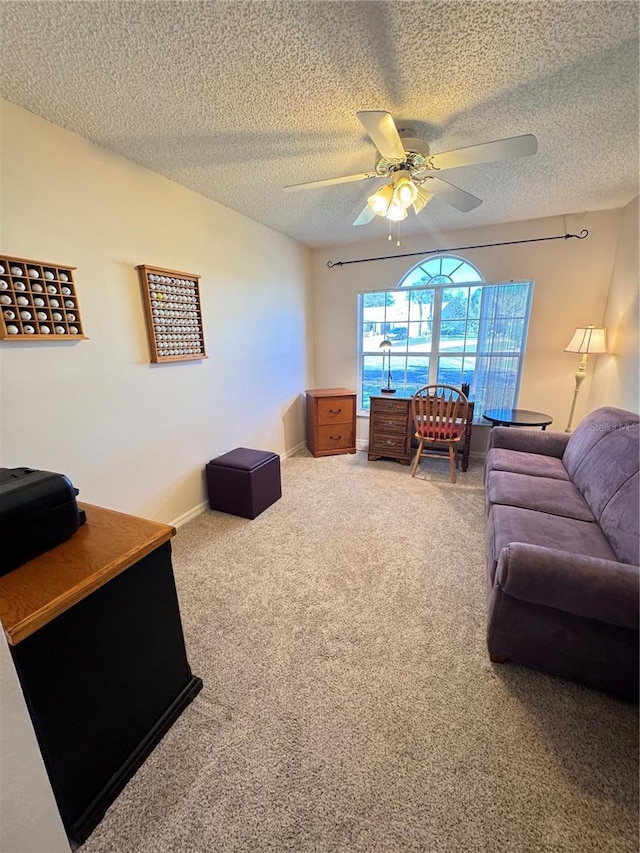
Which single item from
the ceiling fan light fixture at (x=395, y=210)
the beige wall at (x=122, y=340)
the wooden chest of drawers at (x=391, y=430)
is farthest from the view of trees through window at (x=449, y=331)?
the ceiling fan light fixture at (x=395, y=210)

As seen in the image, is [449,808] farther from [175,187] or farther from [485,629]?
[175,187]

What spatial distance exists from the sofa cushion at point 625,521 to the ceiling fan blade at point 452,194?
65.8 inches

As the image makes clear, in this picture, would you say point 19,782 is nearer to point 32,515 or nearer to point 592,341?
point 32,515

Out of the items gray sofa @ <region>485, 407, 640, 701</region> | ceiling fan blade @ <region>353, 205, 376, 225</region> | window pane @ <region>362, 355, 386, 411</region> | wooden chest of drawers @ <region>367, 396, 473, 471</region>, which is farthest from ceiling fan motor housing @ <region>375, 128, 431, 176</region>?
window pane @ <region>362, 355, 386, 411</region>

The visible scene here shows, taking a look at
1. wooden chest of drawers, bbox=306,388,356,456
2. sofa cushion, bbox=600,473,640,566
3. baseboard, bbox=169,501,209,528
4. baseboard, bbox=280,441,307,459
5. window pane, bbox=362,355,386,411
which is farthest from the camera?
window pane, bbox=362,355,386,411

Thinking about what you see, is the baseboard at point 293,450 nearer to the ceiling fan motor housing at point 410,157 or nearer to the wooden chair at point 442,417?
the wooden chair at point 442,417

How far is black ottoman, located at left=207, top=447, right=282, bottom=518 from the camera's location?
8.51 ft

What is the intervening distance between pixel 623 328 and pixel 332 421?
2.67 meters

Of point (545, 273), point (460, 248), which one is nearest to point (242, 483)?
point (460, 248)

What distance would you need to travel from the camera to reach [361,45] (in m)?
1.25

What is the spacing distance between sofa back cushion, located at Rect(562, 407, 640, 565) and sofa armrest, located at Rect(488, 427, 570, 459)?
172 mm

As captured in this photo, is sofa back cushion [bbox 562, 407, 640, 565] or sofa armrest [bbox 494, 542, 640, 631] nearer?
sofa armrest [bbox 494, 542, 640, 631]

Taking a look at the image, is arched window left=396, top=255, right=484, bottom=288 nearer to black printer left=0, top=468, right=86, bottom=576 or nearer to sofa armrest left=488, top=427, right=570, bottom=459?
sofa armrest left=488, top=427, right=570, bottom=459

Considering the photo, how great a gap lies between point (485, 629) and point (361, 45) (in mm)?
2472
